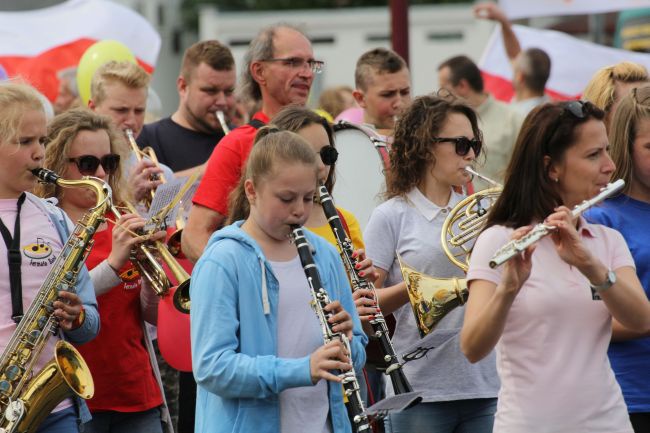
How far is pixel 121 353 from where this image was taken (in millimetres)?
5781

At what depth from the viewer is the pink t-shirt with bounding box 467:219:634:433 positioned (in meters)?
4.12

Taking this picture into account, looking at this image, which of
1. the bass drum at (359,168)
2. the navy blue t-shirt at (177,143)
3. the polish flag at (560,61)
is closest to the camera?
the bass drum at (359,168)

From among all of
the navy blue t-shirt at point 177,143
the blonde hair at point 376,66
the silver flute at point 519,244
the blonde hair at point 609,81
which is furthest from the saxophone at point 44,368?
the blonde hair at point 376,66

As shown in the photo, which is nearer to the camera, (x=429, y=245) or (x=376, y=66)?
(x=429, y=245)

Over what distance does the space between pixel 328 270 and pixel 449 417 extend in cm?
116

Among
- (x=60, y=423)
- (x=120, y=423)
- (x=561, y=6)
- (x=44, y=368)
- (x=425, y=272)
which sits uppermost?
(x=561, y=6)

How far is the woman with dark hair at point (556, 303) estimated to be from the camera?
4066 mm

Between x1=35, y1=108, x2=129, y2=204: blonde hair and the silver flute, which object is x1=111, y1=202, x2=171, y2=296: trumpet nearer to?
x1=35, y1=108, x2=129, y2=204: blonde hair

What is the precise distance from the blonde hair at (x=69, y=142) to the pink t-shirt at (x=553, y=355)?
96.2 inches

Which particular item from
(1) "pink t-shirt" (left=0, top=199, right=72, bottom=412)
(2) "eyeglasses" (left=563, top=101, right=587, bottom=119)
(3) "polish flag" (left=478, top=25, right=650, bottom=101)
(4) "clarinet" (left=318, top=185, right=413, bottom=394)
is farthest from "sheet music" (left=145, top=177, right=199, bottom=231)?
(3) "polish flag" (left=478, top=25, right=650, bottom=101)

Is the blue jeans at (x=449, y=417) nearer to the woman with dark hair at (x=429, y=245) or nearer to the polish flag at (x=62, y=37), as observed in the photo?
the woman with dark hair at (x=429, y=245)

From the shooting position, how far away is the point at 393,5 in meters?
10.4

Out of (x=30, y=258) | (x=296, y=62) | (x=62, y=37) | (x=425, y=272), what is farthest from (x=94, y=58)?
(x=425, y=272)

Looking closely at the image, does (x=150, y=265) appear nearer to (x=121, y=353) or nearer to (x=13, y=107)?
(x=121, y=353)
